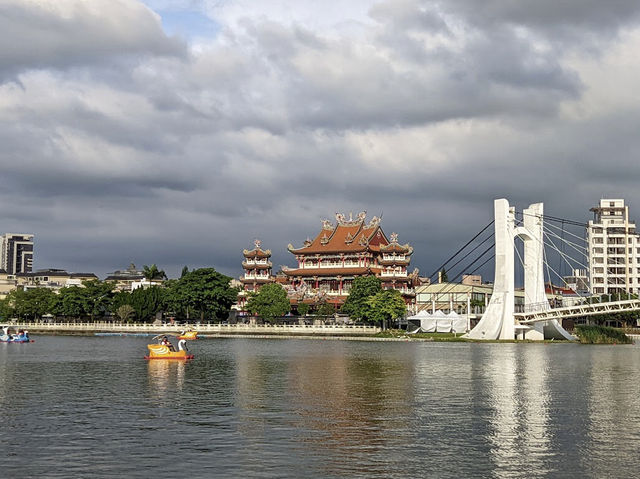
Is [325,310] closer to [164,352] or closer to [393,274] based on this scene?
[393,274]

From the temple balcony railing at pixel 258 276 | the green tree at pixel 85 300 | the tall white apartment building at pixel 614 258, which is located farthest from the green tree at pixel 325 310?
Answer: the tall white apartment building at pixel 614 258

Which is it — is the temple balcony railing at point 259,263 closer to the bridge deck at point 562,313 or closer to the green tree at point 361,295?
the green tree at point 361,295

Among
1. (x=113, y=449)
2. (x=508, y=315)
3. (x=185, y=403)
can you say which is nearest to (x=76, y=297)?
(x=508, y=315)

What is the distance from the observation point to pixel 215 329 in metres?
124

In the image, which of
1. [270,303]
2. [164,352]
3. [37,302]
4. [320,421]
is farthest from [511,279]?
[37,302]

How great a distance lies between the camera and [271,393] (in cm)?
4109

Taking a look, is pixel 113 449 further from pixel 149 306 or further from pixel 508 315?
pixel 149 306

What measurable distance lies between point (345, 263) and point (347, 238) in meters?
4.93

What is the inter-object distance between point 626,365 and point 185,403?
126ft

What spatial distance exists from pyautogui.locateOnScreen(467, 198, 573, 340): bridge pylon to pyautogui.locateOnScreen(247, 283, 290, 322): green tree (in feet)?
125

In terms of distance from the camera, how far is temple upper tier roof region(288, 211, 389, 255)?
148m

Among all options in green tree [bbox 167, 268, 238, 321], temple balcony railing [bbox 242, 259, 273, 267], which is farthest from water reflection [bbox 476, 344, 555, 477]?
temple balcony railing [bbox 242, 259, 273, 267]

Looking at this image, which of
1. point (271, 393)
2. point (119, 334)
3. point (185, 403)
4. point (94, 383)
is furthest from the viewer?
point (119, 334)

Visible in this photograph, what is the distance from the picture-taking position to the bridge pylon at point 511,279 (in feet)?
301
